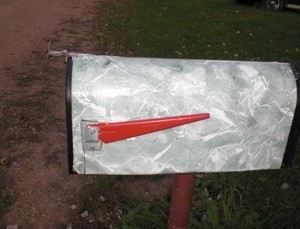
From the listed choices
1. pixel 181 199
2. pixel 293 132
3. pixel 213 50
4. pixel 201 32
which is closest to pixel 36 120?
pixel 181 199

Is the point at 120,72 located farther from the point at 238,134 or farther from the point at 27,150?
the point at 27,150

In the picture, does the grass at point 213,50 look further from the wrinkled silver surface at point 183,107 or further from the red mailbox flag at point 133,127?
the red mailbox flag at point 133,127

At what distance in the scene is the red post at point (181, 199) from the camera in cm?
204

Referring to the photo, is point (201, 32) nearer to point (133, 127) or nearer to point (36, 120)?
point (36, 120)

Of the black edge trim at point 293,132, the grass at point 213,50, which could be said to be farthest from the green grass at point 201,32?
the black edge trim at point 293,132

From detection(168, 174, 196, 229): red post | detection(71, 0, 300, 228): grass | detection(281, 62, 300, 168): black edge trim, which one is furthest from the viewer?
detection(71, 0, 300, 228): grass

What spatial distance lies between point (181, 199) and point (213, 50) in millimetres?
5167

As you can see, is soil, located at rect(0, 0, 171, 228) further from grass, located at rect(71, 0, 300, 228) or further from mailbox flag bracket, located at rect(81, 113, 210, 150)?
mailbox flag bracket, located at rect(81, 113, 210, 150)

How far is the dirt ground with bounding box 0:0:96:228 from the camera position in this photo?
322 centimetres

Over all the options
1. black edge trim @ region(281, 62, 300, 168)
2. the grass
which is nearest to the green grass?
the grass

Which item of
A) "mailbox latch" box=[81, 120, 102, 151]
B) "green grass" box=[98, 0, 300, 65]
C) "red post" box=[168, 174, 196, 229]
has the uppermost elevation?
"mailbox latch" box=[81, 120, 102, 151]

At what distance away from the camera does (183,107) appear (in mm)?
1644

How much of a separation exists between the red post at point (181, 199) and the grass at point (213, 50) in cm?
66

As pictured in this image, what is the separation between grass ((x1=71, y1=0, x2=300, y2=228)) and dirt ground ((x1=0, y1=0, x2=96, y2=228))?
319 millimetres
